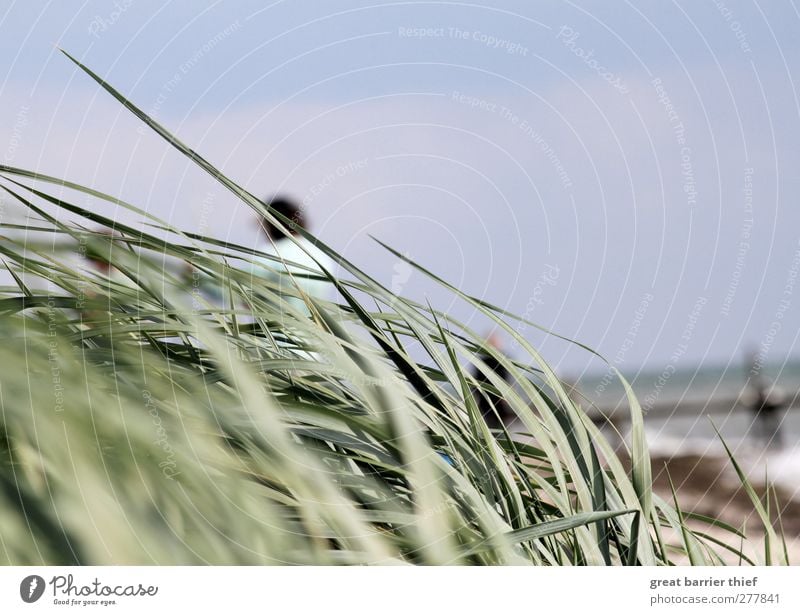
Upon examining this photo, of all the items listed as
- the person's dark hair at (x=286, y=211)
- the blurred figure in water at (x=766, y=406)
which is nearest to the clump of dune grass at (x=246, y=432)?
the person's dark hair at (x=286, y=211)

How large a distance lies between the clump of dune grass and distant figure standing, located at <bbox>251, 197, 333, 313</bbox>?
0.09ft

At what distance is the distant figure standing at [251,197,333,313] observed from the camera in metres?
0.83

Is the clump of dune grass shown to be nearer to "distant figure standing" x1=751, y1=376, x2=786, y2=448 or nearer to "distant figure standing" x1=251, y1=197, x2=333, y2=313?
"distant figure standing" x1=251, y1=197, x2=333, y2=313

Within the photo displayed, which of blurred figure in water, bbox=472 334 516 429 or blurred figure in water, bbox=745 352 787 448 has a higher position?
blurred figure in water, bbox=745 352 787 448

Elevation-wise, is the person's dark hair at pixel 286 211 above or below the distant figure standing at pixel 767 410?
below

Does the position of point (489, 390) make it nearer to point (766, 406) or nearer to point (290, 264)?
point (290, 264)

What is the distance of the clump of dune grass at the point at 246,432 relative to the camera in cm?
62

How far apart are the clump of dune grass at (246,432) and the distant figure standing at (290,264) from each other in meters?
0.03

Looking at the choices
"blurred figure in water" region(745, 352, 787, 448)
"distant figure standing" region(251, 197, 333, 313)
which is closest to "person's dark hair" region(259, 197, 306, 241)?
"distant figure standing" region(251, 197, 333, 313)

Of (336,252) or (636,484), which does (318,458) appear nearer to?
(336,252)

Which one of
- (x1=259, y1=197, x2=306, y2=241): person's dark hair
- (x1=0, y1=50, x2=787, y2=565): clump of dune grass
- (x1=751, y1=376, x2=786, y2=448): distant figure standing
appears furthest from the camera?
(x1=751, y1=376, x2=786, y2=448): distant figure standing

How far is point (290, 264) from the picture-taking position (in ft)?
2.90

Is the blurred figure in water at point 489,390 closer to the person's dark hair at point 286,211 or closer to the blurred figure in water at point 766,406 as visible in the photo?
the person's dark hair at point 286,211
